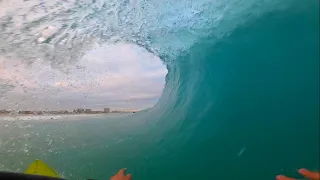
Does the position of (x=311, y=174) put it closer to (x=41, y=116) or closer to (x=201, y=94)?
(x=201, y=94)

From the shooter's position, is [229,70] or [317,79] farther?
[229,70]

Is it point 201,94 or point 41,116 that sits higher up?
point 201,94

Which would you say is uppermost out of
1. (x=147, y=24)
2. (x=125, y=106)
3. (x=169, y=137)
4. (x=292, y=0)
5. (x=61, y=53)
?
(x=292, y=0)

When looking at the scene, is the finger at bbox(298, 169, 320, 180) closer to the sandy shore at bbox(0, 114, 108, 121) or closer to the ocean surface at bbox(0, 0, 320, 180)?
the ocean surface at bbox(0, 0, 320, 180)

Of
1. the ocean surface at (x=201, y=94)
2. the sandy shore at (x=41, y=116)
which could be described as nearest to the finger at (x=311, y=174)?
the ocean surface at (x=201, y=94)

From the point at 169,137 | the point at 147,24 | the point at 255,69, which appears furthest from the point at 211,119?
the point at 147,24

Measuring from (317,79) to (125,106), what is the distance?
118 centimetres

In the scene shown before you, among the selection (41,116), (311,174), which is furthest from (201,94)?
(41,116)

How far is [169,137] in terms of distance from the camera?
2.23 m

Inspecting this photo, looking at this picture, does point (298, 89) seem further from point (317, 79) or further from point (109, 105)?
point (109, 105)

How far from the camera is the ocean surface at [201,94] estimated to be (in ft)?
6.40

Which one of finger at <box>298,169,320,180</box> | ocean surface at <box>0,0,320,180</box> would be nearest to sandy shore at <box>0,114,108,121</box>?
ocean surface at <box>0,0,320,180</box>

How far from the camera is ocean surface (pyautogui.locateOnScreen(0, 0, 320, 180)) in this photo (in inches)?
76.7

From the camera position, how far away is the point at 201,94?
2.24 m
